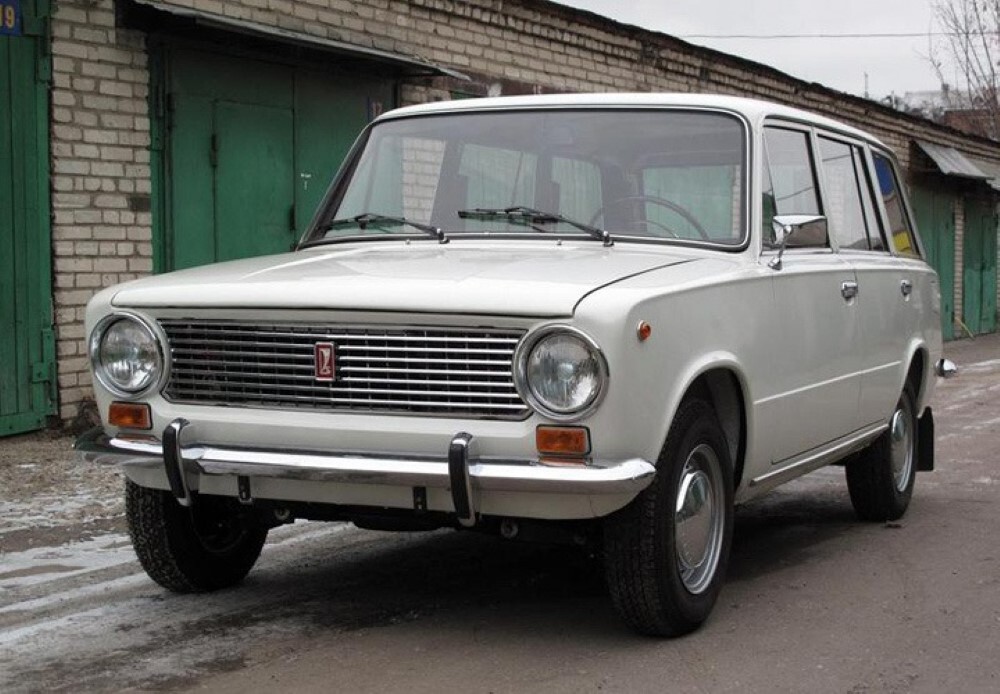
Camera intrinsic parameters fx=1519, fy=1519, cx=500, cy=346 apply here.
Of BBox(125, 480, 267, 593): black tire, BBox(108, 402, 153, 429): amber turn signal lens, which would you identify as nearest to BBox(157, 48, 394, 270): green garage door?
BBox(125, 480, 267, 593): black tire

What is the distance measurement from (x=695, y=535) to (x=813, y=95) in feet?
59.9

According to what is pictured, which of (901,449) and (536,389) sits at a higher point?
(536,389)

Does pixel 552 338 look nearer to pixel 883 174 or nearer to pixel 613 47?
pixel 883 174

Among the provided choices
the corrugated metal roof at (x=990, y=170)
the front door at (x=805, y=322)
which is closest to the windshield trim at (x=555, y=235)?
the front door at (x=805, y=322)

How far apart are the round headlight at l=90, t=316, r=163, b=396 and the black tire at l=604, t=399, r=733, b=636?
5.04 feet

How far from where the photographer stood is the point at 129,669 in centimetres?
454

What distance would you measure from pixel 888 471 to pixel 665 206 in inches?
85.1

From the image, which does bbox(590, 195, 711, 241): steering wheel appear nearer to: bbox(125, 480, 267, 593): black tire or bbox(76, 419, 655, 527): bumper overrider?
bbox(76, 419, 655, 527): bumper overrider

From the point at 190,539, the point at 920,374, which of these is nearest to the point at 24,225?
the point at 190,539

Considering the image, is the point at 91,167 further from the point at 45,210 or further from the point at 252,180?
the point at 252,180

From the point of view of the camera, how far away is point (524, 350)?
4297 millimetres

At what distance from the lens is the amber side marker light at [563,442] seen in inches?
169

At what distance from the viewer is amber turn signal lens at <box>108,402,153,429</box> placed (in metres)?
4.83

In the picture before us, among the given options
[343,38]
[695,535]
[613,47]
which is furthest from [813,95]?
[695,535]
